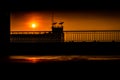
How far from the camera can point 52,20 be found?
21.3 meters

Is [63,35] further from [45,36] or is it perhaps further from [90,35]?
[90,35]

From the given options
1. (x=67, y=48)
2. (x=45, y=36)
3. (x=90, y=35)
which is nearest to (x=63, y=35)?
(x=67, y=48)

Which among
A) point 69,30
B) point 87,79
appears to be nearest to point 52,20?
point 69,30

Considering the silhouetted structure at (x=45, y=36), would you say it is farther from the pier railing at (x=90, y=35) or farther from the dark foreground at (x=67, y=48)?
the dark foreground at (x=67, y=48)

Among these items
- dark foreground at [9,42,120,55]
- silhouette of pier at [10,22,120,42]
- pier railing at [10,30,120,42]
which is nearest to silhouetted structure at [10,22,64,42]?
silhouette of pier at [10,22,120,42]

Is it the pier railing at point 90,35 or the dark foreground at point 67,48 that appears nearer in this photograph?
the dark foreground at point 67,48

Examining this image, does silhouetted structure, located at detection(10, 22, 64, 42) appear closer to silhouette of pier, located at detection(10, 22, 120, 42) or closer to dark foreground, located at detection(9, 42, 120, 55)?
silhouette of pier, located at detection(10, 22, 120, 42)

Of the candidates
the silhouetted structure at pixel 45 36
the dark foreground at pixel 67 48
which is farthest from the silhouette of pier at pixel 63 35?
the dark foreground at pixel 67 48

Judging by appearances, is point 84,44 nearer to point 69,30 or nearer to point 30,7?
point 69,30

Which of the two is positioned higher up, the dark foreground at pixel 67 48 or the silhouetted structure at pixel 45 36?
the silhouetted structure at pixel 45 36

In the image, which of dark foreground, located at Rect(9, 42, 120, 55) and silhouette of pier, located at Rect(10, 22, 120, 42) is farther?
silhouette of pier, located at Rect(10, 22, 120, 42)

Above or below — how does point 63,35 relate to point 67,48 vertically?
above

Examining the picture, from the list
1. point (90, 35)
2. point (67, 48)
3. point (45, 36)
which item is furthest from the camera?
point (90, 35)

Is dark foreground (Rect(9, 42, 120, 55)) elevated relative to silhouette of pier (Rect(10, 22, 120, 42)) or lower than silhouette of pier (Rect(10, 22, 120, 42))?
lower
